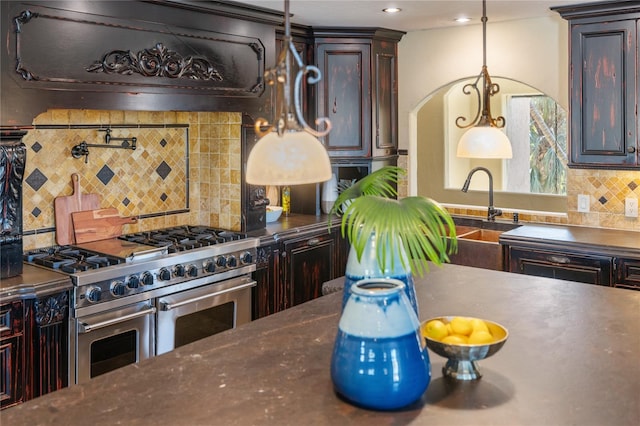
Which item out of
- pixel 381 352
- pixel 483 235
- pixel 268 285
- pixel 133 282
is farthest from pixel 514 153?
pixel 381 352

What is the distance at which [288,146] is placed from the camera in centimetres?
153

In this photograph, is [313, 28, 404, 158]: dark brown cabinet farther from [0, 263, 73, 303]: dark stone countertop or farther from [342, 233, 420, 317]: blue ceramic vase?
[342, 233, 420, 317]: blue ceramic vase

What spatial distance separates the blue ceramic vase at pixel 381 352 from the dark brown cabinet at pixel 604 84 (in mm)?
3130

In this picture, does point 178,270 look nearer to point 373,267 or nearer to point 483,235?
point 373,267

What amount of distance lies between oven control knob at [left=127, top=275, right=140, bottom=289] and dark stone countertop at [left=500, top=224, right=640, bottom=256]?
2352 millimetres

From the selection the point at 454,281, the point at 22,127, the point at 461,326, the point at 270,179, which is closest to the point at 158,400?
the point at 270,179

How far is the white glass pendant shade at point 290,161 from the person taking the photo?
1515 mm

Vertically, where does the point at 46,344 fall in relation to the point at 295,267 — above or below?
below

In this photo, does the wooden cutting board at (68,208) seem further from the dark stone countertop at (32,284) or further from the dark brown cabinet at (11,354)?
the dark brown cabinet at (11,354)

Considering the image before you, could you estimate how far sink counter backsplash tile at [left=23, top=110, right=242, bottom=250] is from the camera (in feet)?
12.1

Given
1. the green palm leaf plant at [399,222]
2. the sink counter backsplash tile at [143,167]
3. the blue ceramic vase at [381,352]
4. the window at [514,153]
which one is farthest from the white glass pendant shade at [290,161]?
the window at [514,153]

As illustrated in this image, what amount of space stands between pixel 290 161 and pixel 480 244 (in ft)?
10.9

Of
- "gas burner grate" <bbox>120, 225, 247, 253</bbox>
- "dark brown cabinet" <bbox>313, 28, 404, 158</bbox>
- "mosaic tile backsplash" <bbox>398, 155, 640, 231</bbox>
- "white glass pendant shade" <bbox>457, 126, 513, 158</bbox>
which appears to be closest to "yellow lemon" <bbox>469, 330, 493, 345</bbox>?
"white glass pendant shade" <bbox>457, 126, 513, 158</bbox>

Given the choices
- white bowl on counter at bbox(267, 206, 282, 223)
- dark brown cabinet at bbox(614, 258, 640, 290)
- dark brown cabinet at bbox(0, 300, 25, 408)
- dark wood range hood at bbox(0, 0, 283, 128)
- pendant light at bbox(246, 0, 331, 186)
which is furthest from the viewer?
white bowl on counter at bbox(267, 206, 282, 223)
